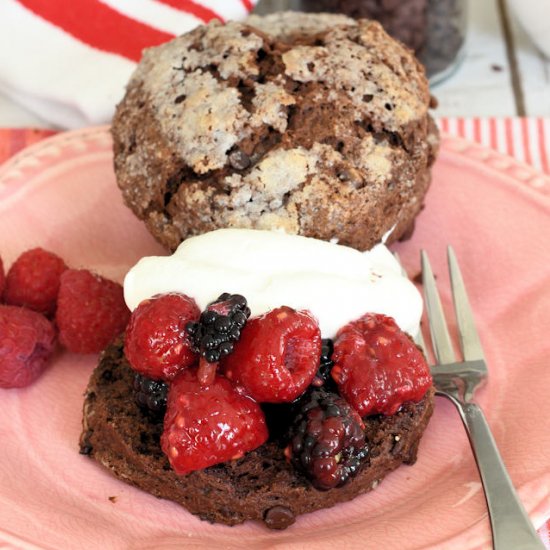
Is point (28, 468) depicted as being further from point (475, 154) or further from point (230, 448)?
point (475, 154)

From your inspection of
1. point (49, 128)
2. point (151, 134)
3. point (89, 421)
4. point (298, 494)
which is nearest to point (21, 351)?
point (89, 421)

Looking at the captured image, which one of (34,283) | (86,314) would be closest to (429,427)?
(86,314)

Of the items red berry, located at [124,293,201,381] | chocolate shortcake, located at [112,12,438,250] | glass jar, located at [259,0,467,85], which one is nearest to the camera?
red berry, located at [124,293,201,381]

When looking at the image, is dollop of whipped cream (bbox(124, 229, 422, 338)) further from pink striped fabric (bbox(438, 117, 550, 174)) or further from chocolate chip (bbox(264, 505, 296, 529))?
pink striped fabric (bbox(438, 117, 550, 174))

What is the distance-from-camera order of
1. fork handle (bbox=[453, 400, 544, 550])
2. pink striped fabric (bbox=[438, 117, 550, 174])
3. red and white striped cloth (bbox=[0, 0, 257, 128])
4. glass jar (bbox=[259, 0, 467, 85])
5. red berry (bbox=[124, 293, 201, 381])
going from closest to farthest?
1. fork handle (bbox=[453, 400, 544, 550])
2. red berry (bbox=[124, 293, 201, 381])
3. pink striped fabric (bbox=[438, 117, 550, 174])
4. glass jar (bbox=[259, 0, 467, 85])
5. red and white striped cloth (bbox=[0, 0, 257, 128])

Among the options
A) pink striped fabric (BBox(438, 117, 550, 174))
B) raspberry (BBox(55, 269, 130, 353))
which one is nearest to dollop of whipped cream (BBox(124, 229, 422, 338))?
raspberry (BBox(55, 269, 130, 353))

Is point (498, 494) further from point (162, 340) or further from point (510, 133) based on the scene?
point (510, 133)

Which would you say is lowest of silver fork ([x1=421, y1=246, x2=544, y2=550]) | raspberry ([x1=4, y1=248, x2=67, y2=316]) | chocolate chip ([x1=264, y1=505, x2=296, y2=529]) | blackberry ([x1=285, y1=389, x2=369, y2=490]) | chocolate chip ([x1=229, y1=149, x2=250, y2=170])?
chocolate chip ([x1=264, y1=505, x2=296, y2=529])
